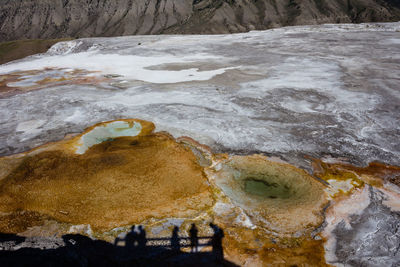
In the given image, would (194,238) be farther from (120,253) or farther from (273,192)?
(273,192)

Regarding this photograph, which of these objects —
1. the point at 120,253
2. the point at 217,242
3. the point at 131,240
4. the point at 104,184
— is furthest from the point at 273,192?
the point at 104,184

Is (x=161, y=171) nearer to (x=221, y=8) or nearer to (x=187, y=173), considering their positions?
(x=187, y=173)

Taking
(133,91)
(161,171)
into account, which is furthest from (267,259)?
(133,91)

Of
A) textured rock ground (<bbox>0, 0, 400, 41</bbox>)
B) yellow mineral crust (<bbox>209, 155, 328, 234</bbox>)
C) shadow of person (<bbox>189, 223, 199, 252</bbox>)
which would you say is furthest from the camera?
textured rock ground (<bbox>0, 0, 400, 41</bbox>)

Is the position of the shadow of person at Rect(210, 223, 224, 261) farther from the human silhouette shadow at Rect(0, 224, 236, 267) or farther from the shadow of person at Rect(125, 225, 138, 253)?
the shadow of person at Rect(125, 225, 138, 253)

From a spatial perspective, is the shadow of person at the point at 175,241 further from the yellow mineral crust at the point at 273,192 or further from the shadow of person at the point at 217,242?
the yellow mineral crust at the point at 273,192

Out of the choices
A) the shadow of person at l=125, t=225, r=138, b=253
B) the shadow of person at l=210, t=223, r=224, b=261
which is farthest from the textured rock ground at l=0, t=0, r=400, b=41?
the shadow of person at l=125, t=225, r=138, b=253
